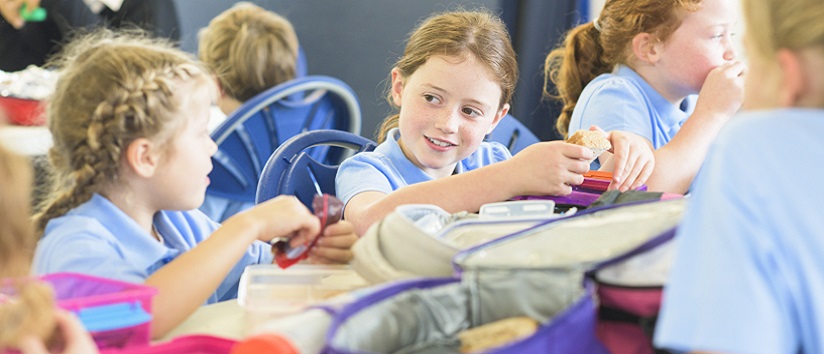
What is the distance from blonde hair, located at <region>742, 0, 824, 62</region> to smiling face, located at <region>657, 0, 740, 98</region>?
1.13 meters

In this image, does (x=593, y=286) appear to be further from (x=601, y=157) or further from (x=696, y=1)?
(x=696, y=1)

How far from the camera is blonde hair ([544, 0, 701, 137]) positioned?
→ 5.89 ft

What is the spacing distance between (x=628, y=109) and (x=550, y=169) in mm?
597

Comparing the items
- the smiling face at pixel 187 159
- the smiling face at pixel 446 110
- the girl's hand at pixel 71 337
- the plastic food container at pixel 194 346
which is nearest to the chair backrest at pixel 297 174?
the smiling face at pixel 446 110

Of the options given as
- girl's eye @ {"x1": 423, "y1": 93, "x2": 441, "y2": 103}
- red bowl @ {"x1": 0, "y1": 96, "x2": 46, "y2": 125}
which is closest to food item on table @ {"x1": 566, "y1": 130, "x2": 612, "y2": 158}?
girl's eye @ {"x1": 423, "y1": 93, "x2": 441, "y2": 103}

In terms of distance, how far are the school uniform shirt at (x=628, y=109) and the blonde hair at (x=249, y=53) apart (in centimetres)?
132

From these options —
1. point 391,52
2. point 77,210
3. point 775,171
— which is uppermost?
point 775,171

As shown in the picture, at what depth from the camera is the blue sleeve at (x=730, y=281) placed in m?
0.60

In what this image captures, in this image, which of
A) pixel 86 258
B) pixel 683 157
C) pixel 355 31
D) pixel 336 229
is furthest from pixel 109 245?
pixel 355 31

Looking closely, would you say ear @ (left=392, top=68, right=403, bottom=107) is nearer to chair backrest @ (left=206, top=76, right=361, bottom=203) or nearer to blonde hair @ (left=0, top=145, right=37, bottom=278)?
chair backrest @ (left=206, top=76, right=361, bottom=203)

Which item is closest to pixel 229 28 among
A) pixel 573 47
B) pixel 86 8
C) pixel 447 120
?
pixel 86 8

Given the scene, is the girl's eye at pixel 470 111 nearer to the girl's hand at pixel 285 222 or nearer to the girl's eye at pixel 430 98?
the girl's eye at pixel 430 98

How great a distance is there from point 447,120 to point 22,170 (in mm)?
848

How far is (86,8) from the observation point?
3.27 m
